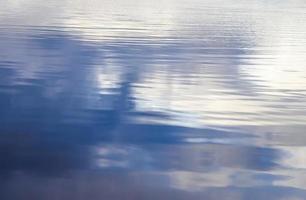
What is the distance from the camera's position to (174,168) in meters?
1.68

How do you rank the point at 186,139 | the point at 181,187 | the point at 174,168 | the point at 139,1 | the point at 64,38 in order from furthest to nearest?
1. the point at 139,1
2. the point at 64,38
3. the point at 186,139
4. the point at 174,168
5. the point at 181,187

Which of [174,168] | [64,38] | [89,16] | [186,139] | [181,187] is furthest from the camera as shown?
[89,16]

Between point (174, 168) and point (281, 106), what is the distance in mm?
637

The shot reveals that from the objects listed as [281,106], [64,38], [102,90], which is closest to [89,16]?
[64,38]

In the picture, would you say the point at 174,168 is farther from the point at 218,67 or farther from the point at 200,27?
the point at 200,27

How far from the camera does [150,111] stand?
205 cm

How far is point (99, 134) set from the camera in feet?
Answer: 6.14

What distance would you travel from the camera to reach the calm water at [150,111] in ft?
5.22

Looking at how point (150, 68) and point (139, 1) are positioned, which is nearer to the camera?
point (150, 68)

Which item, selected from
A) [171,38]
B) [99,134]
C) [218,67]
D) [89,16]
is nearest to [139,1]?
[89,16]

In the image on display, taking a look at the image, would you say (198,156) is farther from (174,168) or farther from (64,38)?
(64,38)

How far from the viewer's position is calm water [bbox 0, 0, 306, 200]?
5.22 feet

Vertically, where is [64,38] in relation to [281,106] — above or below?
above

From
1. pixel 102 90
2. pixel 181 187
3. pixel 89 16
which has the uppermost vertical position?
pixel 89 16
